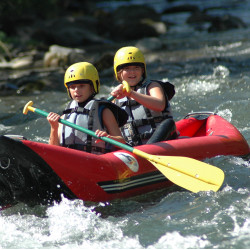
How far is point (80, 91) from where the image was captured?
4.82 metres

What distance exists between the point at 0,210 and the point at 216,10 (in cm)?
1738

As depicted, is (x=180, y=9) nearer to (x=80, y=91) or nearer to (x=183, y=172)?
(x=80, y=91)

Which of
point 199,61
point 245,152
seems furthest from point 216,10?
point 245,152

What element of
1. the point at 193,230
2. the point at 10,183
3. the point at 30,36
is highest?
the point at 30,36

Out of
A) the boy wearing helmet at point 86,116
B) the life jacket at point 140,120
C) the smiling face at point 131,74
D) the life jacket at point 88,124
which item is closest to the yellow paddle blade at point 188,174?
the boy wearing helmet at point 86,116

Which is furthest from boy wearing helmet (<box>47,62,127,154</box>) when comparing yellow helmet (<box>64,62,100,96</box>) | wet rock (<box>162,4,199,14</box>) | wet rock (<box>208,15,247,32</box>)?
wet rock (<box>162,4,199,14</box>)

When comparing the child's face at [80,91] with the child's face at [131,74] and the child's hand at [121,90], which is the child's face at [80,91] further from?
the child's face at [131,74]

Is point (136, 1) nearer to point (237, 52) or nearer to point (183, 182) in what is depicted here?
point (237, 52)

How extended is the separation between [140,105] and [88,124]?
2.45 ft

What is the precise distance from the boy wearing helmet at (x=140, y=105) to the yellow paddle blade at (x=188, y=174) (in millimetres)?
577

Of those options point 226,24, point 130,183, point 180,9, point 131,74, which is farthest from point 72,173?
point 180,9

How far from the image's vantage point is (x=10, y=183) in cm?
425

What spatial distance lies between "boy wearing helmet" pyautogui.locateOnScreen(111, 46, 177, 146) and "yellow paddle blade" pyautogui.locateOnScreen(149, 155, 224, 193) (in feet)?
1.89

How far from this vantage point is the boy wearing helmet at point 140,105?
5.15 meters
